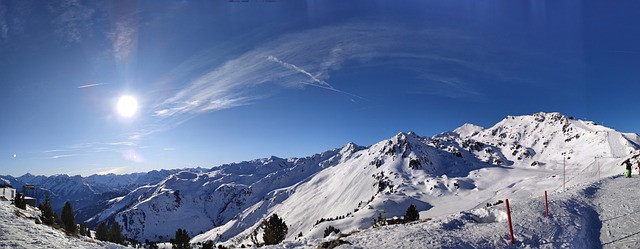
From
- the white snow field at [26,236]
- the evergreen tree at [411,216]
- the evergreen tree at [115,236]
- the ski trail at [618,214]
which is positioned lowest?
the evergreen tree at [115,236]

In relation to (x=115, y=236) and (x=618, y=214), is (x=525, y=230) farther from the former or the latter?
(x=115, y=236)

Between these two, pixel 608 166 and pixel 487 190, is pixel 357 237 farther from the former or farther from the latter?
pixel 487 190

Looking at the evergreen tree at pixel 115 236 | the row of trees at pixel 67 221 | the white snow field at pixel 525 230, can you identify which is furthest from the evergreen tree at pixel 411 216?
the evergreen tree at pixel 115 236

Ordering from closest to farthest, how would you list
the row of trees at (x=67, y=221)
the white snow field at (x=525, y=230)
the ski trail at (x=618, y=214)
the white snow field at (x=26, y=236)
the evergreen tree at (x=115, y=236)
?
the white snow field at (x=26, y=236), the white snow field at (x=525, y=230), the ski trail at (x=618, y=214), the row of trees at (x=67, y=221), the evergreen tree at (x=115, y=236)

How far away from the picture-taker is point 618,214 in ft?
62.4

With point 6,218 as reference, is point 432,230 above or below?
below

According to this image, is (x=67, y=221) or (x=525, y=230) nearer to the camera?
(x=525, y=230)

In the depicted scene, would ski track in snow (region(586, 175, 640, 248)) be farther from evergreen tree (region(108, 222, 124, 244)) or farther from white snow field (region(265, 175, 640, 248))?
evergreen tree (region(108, 222, 124, 244))

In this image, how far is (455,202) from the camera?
7210 inches

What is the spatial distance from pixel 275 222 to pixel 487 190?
189251mm

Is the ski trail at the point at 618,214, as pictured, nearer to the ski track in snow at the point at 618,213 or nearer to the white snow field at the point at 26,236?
the ski track in snow at the point at 618,213

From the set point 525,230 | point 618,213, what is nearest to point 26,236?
point 525,230

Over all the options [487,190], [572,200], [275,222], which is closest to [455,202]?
[487,190]

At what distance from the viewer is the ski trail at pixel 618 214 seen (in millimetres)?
14663
